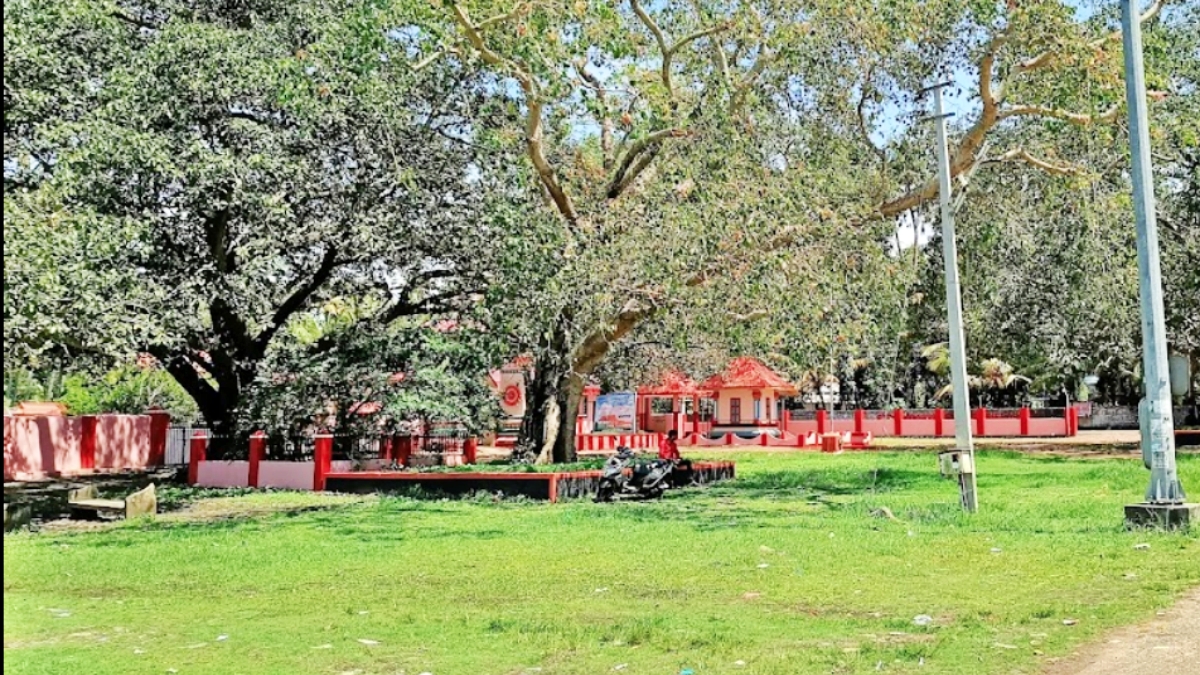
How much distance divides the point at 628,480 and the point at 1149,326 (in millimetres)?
8560

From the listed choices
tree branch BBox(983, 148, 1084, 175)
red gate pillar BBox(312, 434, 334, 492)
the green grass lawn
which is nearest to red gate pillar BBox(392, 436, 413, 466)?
red gate pillar BBox(312, 434, 334, 492)

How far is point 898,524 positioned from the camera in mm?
14289

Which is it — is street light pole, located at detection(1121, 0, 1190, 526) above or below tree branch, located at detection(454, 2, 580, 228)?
below

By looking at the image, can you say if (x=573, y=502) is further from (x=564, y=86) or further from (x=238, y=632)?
(x=238, y=632)

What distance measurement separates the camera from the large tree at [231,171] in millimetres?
16344

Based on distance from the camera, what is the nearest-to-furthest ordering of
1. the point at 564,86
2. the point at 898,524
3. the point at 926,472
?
the point at 898,524 < the point at 564,86 < the point at 926,472

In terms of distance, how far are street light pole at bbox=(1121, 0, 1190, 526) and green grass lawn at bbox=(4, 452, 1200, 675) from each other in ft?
2.77

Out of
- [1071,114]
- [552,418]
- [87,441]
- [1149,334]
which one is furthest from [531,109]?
[87,441]

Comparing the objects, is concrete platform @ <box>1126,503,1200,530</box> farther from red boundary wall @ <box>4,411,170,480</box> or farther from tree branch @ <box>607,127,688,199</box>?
red boundary wall @ <box>4,411,170,480</box>

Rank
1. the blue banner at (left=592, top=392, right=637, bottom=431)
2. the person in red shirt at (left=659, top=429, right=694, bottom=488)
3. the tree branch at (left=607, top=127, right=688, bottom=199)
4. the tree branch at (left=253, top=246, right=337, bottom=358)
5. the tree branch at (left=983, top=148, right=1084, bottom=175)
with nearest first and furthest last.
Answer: the tree branch at (left=983, top=148, right=1084, bottom=175)
the person in red shirt at (left=659, top=429, right=694, bottom=488)
the tree branch at (left=607, top=127, right=688, bottom=199)
the tree branch at (left=253, top=246, right=337, bottom=358)
the blue banner at (left=592, top=392, right=637, bottom=431)

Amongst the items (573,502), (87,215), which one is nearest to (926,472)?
(573,502)

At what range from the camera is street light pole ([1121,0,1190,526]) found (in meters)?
12.7

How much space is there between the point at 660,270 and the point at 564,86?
303cm

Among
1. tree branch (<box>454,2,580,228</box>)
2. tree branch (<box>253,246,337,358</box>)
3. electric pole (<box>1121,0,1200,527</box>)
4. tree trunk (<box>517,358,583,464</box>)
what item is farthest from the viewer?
tree trunk (<box>517,358,583,464</box>)
